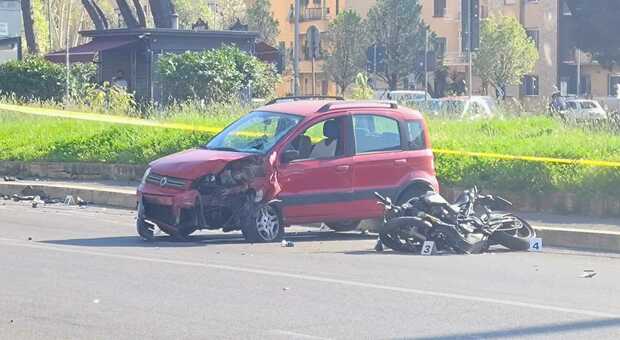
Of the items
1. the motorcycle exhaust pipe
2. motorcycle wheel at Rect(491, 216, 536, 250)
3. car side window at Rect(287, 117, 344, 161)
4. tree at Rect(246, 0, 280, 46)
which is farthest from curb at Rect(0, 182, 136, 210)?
tree at Rect(246, 0, 280, 46)

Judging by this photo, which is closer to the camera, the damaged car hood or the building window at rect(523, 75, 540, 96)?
the damaged car hood

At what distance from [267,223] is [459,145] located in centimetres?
A: 642

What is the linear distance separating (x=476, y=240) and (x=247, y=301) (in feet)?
15.1

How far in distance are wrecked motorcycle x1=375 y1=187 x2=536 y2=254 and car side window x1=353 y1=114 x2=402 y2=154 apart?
1.00 m

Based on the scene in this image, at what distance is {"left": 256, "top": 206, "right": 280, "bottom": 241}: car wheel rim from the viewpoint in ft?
49.3

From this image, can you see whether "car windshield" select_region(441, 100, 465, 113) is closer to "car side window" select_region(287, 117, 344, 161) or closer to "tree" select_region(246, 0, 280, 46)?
"car side window" select_region(287, 117, 344, 161)

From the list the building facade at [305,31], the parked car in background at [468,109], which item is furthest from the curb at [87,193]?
the building facade at [305,31]

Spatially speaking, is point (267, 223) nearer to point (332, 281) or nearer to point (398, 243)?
point (398, 243)

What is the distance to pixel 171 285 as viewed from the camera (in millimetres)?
11477

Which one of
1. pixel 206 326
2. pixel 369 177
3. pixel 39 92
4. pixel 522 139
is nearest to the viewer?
pixel 206 326

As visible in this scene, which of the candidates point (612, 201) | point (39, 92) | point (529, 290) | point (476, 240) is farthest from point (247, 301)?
point (39, 92)

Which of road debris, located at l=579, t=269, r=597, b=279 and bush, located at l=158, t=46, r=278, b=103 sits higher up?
bush, located at l=158, t=46, r=278, b=103

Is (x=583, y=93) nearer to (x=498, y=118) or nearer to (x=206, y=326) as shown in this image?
(x=498, y=118)

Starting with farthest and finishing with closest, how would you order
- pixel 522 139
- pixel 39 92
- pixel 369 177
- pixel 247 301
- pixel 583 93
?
1. pixel 583 93
2. pixel 39 92
3. pixel 522 139
4. pixel 369 177
5. pixel 247 301
